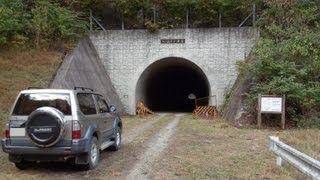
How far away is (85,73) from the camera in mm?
21516

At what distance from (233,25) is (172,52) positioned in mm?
3631

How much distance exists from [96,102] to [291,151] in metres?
4.21

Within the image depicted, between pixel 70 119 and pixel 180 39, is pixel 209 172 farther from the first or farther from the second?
pixel 180 39

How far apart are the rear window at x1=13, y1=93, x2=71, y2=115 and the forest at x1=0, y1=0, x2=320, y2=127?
9.28 meters

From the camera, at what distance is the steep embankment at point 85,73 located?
19.5 metres

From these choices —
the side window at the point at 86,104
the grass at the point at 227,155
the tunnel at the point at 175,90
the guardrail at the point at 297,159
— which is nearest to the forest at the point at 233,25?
the grass at the point at 227,155

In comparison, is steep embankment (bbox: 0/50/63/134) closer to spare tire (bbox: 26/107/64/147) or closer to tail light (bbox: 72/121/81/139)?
spare tire (bbox: 26/107/64/147)

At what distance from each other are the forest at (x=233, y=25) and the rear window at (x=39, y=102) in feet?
30.4

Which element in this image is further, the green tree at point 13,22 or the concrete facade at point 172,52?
the concrete facade at point 172,52

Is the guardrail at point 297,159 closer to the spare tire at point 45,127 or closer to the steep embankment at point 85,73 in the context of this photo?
the spare tire at point 45,127

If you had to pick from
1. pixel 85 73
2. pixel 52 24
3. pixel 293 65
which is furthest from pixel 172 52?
pixel 293 65

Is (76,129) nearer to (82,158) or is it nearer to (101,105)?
(82,158)

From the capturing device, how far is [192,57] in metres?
23.6

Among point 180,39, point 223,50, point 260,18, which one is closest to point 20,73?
point 180,39
